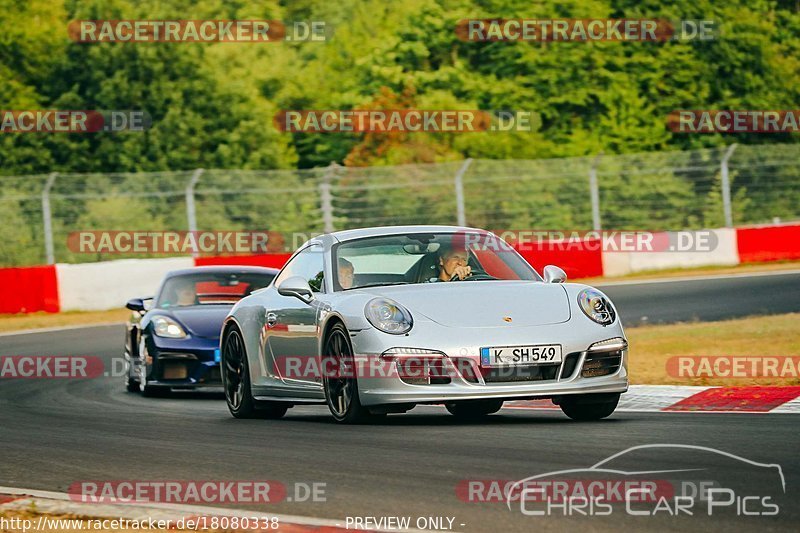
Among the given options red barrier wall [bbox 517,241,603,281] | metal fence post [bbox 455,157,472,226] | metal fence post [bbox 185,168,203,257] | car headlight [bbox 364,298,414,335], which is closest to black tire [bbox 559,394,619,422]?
car headlight [bbox 364,298,414,335]

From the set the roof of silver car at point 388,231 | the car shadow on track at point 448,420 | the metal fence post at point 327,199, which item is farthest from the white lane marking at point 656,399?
the metal fence post at point 327,199

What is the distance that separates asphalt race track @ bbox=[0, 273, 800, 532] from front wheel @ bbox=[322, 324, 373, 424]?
14 cm

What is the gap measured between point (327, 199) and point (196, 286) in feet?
44.8

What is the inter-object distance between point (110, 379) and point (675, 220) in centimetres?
1661

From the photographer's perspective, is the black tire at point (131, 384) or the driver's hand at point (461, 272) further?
the black tire at point (131, 384)

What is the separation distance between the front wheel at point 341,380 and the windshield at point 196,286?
503 centimetres

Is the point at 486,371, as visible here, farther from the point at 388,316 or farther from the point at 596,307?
the point at 596,307

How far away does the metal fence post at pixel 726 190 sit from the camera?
29.2m

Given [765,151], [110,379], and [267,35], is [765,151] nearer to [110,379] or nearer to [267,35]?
[110,379]

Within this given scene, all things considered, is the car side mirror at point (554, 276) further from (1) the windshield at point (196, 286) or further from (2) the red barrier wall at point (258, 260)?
(2) the red barrier wall at point (258, 260)

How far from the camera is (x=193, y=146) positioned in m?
44.8

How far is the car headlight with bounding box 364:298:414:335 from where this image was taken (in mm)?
9117

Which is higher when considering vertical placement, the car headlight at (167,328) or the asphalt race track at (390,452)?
the car headlight at (167,328)

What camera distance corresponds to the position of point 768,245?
28.3 meters
